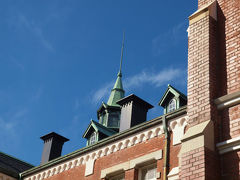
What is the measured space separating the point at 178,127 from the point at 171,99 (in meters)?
3.38

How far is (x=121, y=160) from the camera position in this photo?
17703 millimetres

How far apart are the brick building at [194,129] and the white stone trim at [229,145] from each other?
2 cm

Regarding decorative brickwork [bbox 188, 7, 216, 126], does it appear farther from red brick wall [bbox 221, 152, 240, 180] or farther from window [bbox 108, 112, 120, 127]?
window [bbox 108, 112, 120, 127]

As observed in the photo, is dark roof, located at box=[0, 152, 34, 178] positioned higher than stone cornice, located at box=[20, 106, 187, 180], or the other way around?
dark roof, located at box=[0, 152, 34, 178]

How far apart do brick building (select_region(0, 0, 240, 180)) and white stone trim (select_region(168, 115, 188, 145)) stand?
1.4 inches

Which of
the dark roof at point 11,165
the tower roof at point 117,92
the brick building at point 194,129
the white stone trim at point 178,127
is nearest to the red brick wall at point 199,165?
the brick building at point 194,129

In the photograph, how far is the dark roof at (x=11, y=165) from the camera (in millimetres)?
22580

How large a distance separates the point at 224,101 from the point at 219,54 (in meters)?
→ 1.77

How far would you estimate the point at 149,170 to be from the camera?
16688 millimetres

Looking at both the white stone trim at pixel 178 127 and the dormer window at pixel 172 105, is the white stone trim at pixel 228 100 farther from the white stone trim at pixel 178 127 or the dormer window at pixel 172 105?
the dormer window at pixel 172 105

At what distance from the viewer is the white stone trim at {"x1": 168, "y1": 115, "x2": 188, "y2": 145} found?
1581 centimetres

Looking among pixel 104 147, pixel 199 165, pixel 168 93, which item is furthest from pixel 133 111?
pixel 199 165

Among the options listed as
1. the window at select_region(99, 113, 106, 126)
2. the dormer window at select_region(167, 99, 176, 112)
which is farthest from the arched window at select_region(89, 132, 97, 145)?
the window at select_region(99, 113, 106, 126)

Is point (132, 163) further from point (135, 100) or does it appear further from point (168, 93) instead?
point (135, 100)
